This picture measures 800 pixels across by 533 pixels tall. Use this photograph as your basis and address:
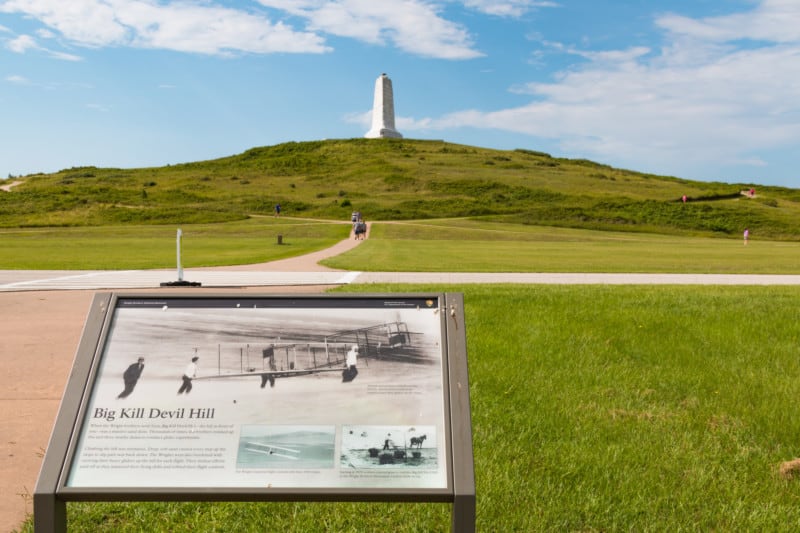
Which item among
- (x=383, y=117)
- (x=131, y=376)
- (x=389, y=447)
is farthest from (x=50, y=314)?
(x=383, y=117)

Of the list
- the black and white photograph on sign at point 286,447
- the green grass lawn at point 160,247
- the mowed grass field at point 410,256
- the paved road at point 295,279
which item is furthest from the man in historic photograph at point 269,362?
the green grass lawn at point 160,247

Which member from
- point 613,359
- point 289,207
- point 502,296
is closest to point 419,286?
point 502,296

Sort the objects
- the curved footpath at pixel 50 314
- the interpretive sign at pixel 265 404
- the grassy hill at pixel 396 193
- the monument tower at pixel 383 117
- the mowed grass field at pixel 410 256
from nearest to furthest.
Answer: the interpretive sign at pixel 265 404 → the curved footpath at pixel 50 314 → the mowed grass field at pixel 410 256 → the grassy hill at pixel 396 193 → the monument tower at pixel 383 117

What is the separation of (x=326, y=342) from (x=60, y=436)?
1.22 m

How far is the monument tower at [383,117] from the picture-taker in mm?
130875

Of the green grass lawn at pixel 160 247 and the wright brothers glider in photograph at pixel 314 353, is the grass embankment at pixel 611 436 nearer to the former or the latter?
the wright brothers glider in photograph at pixel 314 353

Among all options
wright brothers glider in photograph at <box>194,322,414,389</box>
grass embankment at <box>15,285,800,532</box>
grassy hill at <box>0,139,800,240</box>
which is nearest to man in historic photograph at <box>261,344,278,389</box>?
wright brothers glider in photograph at <box>194,322,414,389</box>

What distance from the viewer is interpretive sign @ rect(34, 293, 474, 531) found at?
306 cm

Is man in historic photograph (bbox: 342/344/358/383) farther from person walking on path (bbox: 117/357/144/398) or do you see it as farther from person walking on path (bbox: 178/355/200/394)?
person walking on path (bbox: 117/357/144/398)

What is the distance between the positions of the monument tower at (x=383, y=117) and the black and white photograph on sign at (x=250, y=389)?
12836 cm

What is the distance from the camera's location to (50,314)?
11469mm

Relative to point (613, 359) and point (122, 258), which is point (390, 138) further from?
point (613, 359)

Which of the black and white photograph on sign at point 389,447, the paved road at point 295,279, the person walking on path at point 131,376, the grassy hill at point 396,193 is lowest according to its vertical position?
the paved road at point 295,279

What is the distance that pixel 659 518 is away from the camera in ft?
13.6
